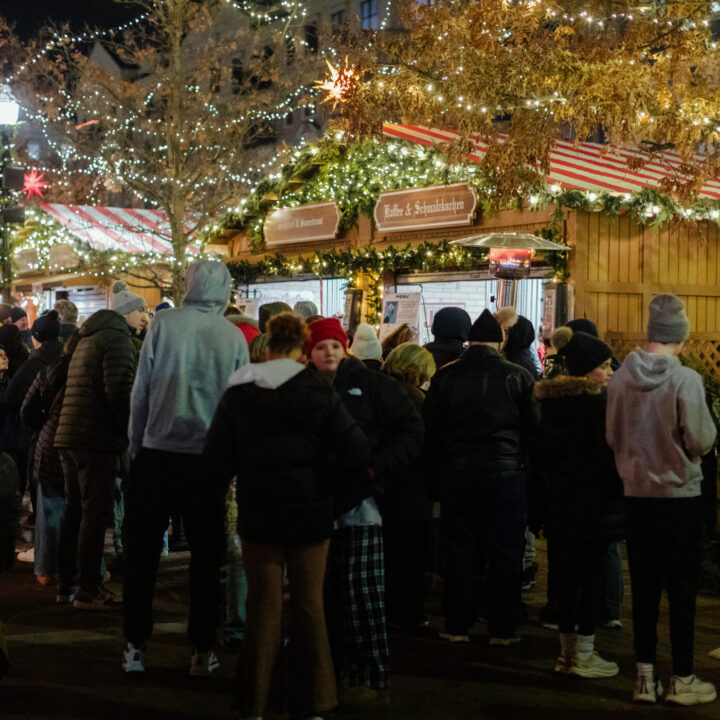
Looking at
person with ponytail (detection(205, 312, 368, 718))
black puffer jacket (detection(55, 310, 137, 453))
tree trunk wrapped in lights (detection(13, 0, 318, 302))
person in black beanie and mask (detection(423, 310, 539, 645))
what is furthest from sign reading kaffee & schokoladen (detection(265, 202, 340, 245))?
person with ponytail (detection(205, 312, 368, 718))

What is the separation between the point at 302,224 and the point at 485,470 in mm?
10617

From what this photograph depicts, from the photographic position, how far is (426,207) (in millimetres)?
13750

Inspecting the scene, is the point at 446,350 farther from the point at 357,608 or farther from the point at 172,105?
the point at 172,105

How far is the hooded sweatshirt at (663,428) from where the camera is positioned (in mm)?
5164

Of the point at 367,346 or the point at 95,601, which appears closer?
the point at 367,346

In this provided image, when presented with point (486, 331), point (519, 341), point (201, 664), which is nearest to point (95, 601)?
point (201, 664)

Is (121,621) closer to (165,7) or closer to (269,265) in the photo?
(269,265)

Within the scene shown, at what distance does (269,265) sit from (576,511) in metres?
12.1

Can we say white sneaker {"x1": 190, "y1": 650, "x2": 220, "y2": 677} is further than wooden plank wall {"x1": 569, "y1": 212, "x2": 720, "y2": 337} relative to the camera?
No

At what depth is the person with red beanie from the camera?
17.1 ft

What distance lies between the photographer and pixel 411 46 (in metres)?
10.8

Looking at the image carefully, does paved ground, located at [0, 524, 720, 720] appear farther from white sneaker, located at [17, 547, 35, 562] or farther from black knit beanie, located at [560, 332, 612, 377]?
white sneaker, located at [17, 547, 35, 562]

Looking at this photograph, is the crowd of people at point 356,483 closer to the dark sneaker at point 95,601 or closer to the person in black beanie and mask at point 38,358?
the dark sneaker at point 95,601

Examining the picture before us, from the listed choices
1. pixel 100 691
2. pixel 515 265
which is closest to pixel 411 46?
pixel 515 265
